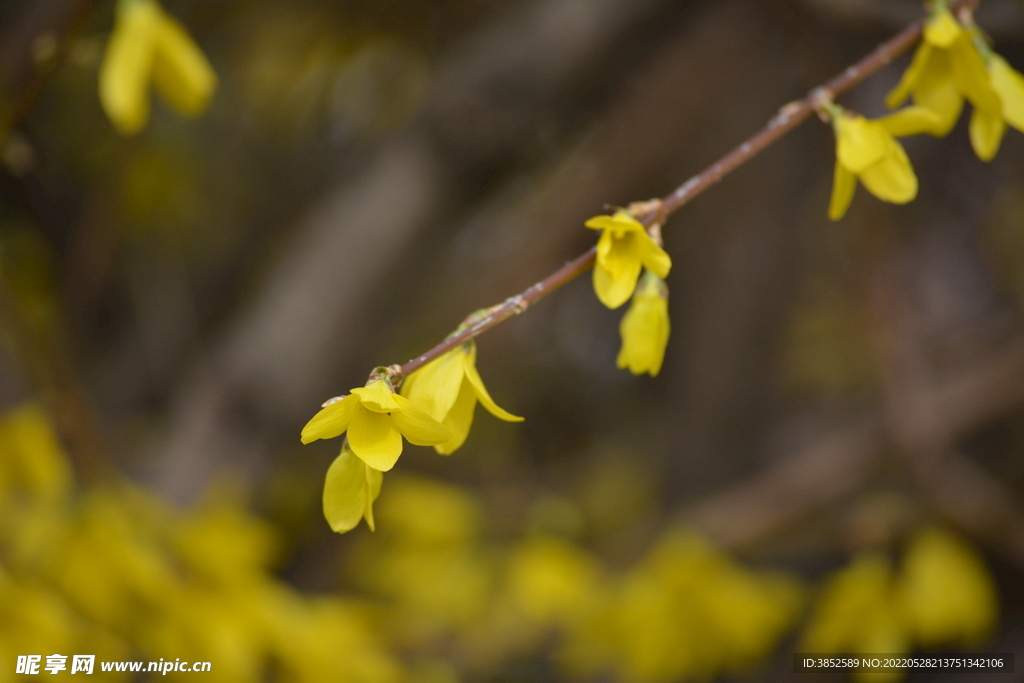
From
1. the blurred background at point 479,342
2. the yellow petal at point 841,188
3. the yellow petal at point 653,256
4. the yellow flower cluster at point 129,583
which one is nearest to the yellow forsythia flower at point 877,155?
the yellow petal at point 841,188

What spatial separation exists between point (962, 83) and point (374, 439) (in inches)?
17.6

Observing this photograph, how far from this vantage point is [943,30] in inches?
16.5

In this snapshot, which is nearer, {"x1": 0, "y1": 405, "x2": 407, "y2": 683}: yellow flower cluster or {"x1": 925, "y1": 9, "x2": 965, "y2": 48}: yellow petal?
{"x1": 925, "y1": 9, "x2": 965, "y2": 48}: yellow petal

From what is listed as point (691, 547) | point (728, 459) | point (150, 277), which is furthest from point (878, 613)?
point (150, 277)

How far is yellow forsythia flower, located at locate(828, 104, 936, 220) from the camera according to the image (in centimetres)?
40

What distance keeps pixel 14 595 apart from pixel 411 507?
0.61 metres

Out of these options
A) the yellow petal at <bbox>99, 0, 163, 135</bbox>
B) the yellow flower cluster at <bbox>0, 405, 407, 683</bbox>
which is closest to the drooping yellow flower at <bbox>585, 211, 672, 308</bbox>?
the yellow petal at <bbox>99, 0, 163, 135</bbox>

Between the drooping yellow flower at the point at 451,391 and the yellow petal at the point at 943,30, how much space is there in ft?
1.17

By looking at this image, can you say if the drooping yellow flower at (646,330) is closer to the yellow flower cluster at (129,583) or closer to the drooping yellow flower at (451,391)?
the drooping yellow flower at (451,391)

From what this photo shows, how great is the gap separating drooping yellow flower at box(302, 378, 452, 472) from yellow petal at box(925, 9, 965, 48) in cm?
40

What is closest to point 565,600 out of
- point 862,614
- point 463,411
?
point 862,614

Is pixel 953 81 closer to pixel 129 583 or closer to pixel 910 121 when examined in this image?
pixel 910 121

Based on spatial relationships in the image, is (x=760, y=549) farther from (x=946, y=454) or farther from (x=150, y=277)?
(x=150, y=277)

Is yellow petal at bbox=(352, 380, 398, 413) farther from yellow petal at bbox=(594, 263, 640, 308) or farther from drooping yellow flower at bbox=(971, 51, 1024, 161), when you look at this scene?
drooping yellow flower at bbox=(971, 51, 1024, 161)
